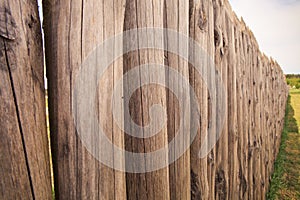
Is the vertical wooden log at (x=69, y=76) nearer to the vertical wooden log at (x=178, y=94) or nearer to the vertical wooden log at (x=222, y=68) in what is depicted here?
the vertical wooden log at (x=178, y=94)

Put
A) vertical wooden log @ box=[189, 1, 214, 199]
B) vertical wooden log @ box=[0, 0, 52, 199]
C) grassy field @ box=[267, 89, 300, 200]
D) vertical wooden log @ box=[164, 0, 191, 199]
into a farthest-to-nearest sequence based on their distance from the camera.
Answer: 1. grassy field @ box=[267, 89, 300, 200]
2. vertical wooden log @ box=[189, 1, 214, 199]
3. vertical wooden log @ box=[164, 0, 191, 199]
4. vertical wooden log @ box=[0, 0, 52, 199]

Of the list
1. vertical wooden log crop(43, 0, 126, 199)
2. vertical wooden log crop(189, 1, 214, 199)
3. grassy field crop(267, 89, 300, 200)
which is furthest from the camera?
grassy field crop(267, 89, 300, 200)

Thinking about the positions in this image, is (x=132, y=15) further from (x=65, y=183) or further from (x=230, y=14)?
(x=230, y=14)

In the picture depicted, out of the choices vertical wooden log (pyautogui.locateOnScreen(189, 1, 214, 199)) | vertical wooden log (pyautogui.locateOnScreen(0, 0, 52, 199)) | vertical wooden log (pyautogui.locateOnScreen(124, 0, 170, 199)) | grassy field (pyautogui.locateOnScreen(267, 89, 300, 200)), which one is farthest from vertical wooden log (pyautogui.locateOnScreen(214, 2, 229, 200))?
grassy field (pyautogui.locateOnScreen(267, 89, 300, 200))

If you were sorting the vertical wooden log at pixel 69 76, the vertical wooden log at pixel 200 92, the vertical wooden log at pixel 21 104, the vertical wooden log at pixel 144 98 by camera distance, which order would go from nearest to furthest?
1. the vertical wooden log at pixel 21 104
2. the vertical wooden log at pixel 69 76
3. the vertical wooden log at pixel 144 98
4. the vertical wooden log at pixel 200 92

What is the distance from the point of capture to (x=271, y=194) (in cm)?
396

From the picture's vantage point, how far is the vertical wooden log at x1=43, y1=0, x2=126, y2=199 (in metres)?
0.81

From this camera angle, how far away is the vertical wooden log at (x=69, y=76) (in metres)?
0.81

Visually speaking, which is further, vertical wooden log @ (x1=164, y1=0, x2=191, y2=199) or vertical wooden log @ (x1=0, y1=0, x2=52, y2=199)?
vertical wooden log @ (x1=164, y1=0, x2=191, y2=199)

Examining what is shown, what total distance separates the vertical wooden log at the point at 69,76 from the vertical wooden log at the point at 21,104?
1.7 inches

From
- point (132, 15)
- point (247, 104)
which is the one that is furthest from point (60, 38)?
point (247, 104)

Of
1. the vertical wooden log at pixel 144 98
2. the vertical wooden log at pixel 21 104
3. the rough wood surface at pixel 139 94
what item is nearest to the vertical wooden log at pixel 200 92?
the rough wood surface at pixel 139 94

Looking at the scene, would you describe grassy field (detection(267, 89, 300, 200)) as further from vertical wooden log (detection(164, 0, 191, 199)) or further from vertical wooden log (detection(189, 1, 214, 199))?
vertical wooden log (detection(164, 0, 191, 199))

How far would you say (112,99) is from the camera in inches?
36.9
